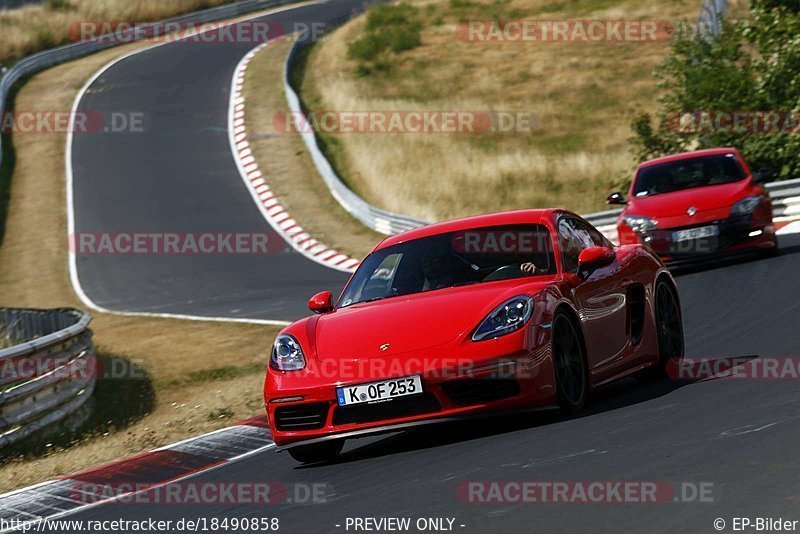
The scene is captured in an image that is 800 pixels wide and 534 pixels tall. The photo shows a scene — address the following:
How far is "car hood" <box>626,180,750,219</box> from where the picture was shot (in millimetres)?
15773

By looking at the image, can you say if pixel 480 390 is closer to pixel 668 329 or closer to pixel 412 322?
pixel 412 322

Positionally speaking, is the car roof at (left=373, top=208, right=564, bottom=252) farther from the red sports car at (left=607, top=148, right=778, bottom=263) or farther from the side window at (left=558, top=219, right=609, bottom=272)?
the red sports car at (left=607, top=148, right=778, bottom=263)

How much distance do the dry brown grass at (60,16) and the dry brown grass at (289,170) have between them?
31.5ft

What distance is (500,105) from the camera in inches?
1555

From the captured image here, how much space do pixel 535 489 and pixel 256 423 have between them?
4472 millimetres

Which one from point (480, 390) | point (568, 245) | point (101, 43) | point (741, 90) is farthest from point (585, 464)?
point (101, 43)

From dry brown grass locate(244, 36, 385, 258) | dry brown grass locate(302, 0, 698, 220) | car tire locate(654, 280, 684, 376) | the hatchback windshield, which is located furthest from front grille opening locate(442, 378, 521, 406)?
dry brown grass locate(302, 0, 698, 220)

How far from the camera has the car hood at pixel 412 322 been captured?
24.2 ft

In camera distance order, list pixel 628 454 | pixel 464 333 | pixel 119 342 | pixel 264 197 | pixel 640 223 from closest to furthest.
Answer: pixel 628 454 < pixel 464 333 < pixel 640 223 < pixel 119 342 < pixel 264 197

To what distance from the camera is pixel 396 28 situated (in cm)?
5006

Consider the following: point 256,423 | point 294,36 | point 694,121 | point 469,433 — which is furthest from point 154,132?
point 469,433

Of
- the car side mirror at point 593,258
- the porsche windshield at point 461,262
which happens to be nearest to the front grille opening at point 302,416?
the porsche windshield at point 461,262

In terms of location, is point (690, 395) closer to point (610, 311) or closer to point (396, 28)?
point (610, 311)

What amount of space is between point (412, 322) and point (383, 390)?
0.52 metres
